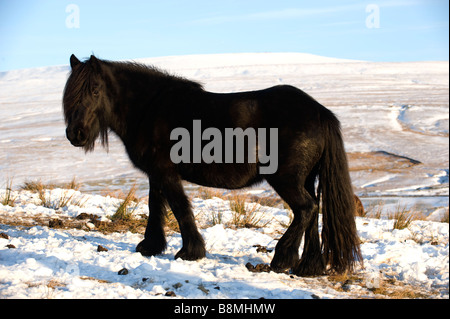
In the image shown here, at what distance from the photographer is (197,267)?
4184 mm

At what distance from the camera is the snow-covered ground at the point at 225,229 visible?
12.2 feet

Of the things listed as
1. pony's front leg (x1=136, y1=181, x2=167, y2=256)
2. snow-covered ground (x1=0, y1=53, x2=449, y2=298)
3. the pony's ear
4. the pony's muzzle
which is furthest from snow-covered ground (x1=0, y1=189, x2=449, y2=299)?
the pony's ear

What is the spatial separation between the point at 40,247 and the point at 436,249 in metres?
4.18

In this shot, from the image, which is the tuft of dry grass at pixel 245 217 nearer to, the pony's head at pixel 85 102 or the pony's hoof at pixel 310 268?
the pony's hoof at pixel 310 268

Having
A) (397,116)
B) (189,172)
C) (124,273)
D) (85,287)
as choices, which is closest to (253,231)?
(189,172)

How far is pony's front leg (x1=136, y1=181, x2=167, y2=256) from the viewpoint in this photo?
470 centimetres

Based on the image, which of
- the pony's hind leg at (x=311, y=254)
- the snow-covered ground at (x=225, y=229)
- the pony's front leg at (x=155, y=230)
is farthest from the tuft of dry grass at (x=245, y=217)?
the pony's hind leg at (x=311, y=254)

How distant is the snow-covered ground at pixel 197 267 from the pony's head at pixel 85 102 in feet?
3.73

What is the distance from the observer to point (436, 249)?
5090 mm

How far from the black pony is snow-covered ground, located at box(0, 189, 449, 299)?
0.31 metres

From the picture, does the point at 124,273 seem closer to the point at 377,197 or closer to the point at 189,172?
the point at 189,172

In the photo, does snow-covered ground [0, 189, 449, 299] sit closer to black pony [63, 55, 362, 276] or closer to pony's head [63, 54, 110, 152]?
black pony [63, 55, 362, 276]

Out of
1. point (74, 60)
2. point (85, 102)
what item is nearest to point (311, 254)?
point (85, 102)

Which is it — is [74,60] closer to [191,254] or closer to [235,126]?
[235,126]
